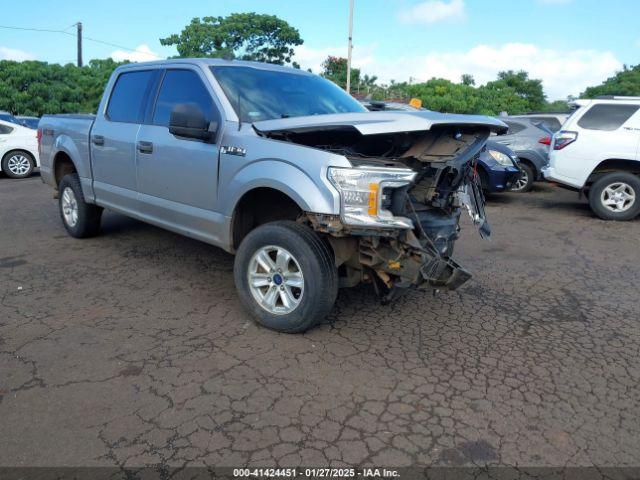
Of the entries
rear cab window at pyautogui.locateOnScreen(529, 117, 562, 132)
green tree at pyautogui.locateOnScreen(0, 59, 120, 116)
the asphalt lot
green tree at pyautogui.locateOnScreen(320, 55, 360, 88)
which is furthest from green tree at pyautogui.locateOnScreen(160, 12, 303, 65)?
the asphalt lot

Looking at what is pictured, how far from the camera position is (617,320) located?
413 centimetres

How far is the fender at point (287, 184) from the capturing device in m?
3.33

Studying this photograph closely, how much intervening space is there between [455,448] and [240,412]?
114 centimetres

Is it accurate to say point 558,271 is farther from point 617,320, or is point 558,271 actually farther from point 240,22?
point 240,22

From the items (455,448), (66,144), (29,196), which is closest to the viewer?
(455,448)

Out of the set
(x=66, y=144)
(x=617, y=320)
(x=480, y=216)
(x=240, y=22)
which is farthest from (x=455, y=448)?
(x=240, y=22)

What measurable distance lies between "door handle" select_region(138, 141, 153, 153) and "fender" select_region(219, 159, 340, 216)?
3.76ft

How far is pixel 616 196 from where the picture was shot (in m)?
8.06

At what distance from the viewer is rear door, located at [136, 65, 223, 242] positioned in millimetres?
4164

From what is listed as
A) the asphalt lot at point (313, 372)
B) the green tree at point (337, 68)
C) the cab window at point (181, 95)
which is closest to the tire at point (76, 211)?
the asphalt lot at point (313, 372)

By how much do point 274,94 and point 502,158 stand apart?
20.0 feet

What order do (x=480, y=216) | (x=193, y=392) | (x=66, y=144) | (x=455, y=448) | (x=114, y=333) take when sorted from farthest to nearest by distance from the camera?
(x=66, y=144)
(x=480, y=216)
(x=114, y=333)
(x=193, y=392)
(x=455, y=448)

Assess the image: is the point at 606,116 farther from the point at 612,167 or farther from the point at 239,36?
the point at 239,36

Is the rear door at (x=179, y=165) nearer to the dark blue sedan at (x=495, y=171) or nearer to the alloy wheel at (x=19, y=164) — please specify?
the dark blue sedan at (x=495, y=171)
